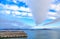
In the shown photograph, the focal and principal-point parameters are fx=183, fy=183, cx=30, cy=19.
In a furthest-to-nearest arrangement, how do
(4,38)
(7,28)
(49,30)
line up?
1. (49,30)
2. (7,28)
3. (4,38)

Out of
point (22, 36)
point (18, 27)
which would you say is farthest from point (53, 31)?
point (22, 36)

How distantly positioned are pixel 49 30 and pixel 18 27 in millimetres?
1287

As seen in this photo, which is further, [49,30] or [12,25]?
[49,30]

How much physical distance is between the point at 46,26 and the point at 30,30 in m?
0.64

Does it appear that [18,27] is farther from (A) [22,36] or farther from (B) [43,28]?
(A) [22,36]

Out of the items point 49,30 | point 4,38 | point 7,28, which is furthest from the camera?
point 49,30

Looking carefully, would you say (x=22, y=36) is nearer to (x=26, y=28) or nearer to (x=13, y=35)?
(x=13, y=35)

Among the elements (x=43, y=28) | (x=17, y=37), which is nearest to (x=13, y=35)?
(x=17, y=37)

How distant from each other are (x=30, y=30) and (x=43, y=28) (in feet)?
1.67

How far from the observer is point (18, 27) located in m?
6.84

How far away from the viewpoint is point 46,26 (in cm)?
704

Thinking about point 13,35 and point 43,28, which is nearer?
point 13,35

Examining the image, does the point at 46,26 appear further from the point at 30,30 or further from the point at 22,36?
the point at 22,36

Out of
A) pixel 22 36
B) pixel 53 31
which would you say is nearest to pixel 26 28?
pixel 53 31
